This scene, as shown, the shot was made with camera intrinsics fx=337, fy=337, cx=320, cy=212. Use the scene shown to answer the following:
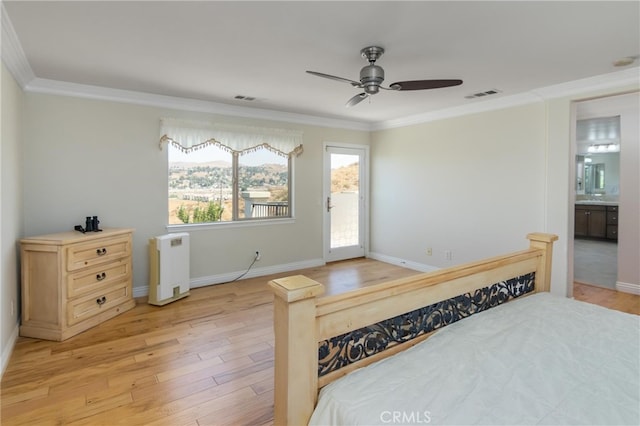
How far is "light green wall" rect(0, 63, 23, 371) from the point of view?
2531mm

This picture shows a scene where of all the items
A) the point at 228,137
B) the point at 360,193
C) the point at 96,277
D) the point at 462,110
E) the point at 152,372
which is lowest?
the point at 152,372

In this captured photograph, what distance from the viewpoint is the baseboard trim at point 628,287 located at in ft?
13.9

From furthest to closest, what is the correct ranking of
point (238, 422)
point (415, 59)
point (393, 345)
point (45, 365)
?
point (415, 59), point (45, 365), point (238, 422), point (393, 345)

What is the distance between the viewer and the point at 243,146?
475 centimetres

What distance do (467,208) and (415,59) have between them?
8.36ft

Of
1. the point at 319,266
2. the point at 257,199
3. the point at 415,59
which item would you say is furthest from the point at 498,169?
the point at 257,199

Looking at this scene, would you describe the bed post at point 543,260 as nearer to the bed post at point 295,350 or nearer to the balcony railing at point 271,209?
the bed post at point 295,350

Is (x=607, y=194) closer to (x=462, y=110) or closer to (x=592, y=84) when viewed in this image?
(x=462, y=110)

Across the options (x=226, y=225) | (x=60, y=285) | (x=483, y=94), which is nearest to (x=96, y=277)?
(x=60, y=285)

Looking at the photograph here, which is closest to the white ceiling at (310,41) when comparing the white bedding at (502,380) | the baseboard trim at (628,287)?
the white bedding at (502,380)

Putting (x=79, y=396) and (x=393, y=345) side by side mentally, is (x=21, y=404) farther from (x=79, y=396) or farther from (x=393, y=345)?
(x=393, y=345)

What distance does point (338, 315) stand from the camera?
1.34 m

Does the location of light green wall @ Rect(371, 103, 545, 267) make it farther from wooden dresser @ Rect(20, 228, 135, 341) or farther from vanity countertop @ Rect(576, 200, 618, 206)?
vanity countertop @ Rect(576, 200, 618, 206)

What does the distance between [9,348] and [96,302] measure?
0.68 m
